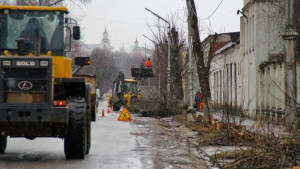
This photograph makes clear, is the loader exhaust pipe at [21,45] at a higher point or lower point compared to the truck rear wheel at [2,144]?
higher

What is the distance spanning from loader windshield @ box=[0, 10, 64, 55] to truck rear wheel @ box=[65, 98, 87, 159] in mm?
2075

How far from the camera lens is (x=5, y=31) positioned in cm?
1505

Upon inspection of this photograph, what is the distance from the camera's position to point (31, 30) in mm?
14969

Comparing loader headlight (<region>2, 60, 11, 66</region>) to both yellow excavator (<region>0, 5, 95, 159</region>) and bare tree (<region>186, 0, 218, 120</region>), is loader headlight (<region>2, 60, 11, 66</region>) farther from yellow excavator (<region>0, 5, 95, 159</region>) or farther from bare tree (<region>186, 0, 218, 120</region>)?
bare tree (<region>186, 0, 218, 120</region>)

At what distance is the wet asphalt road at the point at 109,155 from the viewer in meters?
12.4

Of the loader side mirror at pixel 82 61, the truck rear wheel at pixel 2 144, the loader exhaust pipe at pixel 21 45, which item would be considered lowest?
the truck rear wheel at pixel 2 144

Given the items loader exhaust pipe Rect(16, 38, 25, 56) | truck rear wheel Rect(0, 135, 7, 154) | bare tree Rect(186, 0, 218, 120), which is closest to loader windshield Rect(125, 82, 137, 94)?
bare tree Rect(186, 0, 218, 120)

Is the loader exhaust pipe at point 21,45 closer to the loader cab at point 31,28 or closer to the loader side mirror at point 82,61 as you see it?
the loader cab at point 31,28

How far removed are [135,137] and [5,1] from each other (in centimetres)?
4801

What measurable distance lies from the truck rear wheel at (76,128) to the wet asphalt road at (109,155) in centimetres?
28

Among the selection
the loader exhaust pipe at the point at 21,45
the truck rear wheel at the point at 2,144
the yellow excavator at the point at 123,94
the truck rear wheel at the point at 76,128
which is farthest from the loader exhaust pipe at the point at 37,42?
the yellow excavator at the point at 123,94

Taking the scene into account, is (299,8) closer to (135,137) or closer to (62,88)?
(135,137)

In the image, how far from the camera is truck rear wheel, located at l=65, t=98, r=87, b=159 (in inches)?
519

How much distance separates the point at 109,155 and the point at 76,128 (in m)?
1.67
